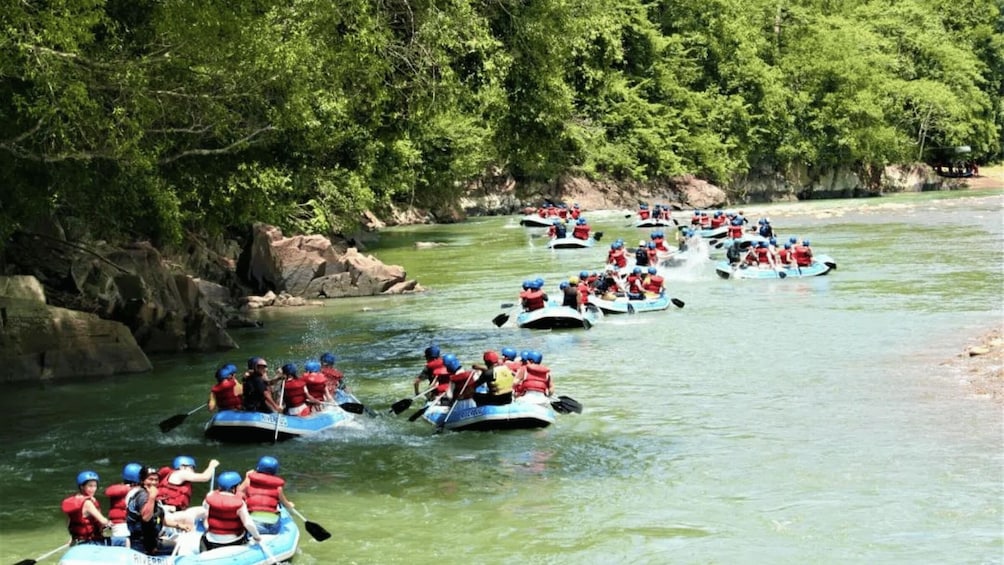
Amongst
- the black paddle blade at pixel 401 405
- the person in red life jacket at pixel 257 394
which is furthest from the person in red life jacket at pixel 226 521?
the black paddle blade at pixel 401 405

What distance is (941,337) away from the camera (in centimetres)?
2244

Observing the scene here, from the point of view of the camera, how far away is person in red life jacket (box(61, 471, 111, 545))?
36.1 ft

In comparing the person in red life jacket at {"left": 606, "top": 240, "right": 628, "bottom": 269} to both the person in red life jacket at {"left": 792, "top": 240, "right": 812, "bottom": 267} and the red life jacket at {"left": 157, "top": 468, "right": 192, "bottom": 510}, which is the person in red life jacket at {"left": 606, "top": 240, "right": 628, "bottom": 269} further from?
the red life jacket at {"left": 157, "top": 468, "right": 192, "bottom": 510}

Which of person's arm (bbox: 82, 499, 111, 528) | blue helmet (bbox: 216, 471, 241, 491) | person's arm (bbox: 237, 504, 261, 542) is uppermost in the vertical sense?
blue helmet (bbox: 216, 471, 241, 491)

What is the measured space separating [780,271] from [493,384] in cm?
1889

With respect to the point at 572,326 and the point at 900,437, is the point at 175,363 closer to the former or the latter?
the point at 572,326

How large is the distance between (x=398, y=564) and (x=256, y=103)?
1046 centimetres

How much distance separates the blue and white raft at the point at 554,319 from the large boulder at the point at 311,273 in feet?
27.9

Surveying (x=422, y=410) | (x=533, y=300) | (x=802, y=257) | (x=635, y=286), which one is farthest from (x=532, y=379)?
(x=802, y=257)

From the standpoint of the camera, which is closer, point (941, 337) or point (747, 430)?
point (747, 430)

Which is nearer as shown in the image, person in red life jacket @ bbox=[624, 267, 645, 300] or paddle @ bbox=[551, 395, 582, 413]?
paddle @ bbox=[551, 395, 582, 413]

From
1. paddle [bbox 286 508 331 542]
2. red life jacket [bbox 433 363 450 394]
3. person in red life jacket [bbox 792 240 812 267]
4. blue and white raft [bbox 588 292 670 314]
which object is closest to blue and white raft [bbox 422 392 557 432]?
red life jacket [bbox 433 363 450 394]

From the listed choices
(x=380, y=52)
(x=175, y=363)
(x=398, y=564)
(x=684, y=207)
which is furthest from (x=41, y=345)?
(x=684, y=207)

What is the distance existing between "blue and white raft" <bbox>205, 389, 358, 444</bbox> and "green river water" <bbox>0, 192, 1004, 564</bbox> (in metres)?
0.23
